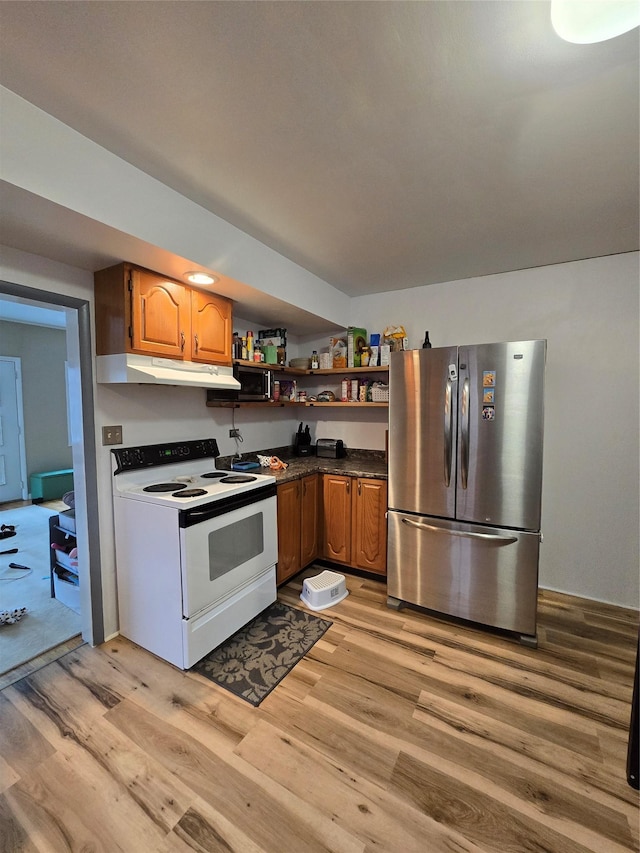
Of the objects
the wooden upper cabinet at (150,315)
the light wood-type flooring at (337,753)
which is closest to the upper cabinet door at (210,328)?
the wooden upper cabinet at (150,315)

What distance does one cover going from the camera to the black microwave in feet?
8.98

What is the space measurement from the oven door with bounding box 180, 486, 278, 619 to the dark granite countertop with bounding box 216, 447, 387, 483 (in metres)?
0.33

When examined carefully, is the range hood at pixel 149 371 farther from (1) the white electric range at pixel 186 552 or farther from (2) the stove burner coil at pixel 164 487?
(2) the stove burner coil at pixel 164 487

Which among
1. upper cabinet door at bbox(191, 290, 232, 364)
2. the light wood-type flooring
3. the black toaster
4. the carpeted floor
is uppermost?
upper cabinet door at bbox(191, 290, 232, 364)

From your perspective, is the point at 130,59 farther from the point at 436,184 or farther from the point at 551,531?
the point at 551,531

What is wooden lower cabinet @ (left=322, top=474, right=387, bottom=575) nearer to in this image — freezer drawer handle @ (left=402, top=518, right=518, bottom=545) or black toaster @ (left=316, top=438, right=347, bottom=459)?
freezer drawer handle @ (left=402, top=518, right=518, bottom=545)

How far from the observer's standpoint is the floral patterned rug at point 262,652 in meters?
1.85

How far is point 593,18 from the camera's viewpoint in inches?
38.3

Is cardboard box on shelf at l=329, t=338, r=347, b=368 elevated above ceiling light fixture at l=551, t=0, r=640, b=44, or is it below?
below

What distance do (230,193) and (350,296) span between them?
6.19 ft

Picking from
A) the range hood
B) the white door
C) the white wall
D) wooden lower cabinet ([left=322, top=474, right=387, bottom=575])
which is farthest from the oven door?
the white door

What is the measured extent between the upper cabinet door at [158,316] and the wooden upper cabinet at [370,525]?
5.57ft

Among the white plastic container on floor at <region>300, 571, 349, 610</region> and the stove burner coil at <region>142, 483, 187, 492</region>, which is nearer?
the stove burner coil at <region>142, 483, 187, 492</region>

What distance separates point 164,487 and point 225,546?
550 millimetres
